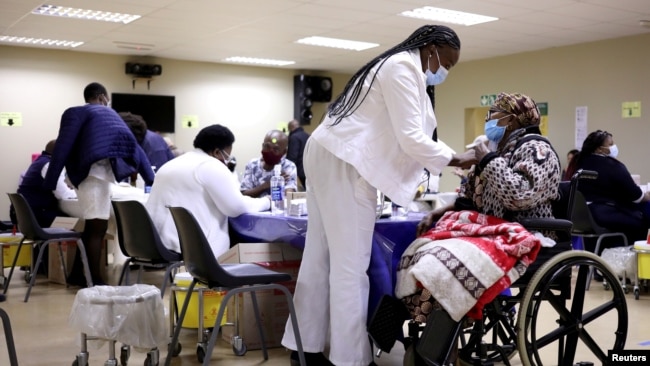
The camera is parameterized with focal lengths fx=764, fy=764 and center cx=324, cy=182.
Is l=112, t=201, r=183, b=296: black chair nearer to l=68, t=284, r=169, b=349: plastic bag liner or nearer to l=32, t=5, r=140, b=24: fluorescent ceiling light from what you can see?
l=68, t=284, r=169, b=349: plastic bag liner

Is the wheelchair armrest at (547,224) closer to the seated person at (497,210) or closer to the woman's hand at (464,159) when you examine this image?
the seated person at (497,210)

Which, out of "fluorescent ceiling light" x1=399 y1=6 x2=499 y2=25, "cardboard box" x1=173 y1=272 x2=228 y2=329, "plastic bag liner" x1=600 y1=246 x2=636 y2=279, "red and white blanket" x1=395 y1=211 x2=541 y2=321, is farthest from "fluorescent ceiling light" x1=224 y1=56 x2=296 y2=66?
"red and white blanket" x1=395 y1=211 x2=541 y2=321

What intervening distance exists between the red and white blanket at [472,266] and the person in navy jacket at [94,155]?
129 inches

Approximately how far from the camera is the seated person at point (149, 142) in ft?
23.9

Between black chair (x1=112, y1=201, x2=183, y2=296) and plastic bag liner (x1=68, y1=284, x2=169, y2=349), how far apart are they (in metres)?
0.52

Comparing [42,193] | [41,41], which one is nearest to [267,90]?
[41,41]

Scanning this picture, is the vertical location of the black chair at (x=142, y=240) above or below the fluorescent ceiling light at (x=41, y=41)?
below

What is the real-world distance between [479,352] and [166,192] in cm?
202

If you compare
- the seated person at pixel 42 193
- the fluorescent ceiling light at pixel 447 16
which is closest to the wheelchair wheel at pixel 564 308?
the seated person at pixel 42 193

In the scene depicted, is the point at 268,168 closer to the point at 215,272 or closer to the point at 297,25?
the point at 215,272

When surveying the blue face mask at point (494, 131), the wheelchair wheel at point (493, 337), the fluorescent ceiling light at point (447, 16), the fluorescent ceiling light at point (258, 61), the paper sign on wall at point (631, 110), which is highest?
the fluorescent ceiling light at point (447, 16)

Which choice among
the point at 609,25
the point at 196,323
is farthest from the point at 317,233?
the point at 609,25

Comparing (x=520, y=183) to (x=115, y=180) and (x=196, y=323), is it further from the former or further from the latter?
(x=115, y=180)

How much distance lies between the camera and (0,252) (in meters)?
6.32
